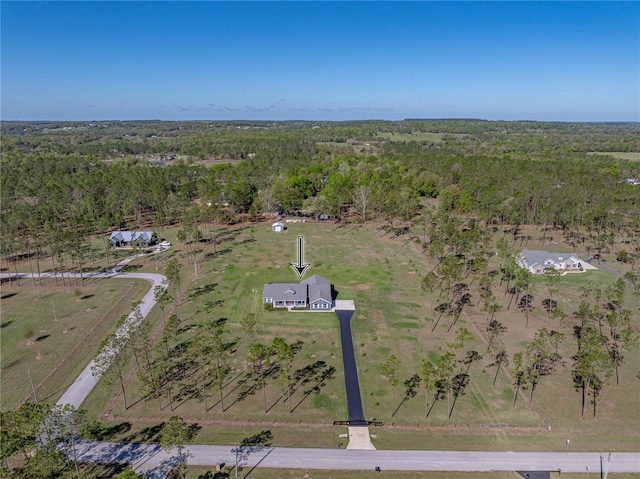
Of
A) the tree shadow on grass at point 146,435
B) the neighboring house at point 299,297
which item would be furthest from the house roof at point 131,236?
the tree shadow on grass at point 146,435

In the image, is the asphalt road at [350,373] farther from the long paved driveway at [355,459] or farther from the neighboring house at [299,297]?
the long paved driveway at [355,459]

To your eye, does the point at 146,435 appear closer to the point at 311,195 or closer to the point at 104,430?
the point at 104,430

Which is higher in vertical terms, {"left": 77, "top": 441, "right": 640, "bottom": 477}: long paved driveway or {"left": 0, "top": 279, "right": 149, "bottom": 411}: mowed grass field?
{"left": 0, "top": 279, "right": 149, "bottom": 411}: mowed grass field

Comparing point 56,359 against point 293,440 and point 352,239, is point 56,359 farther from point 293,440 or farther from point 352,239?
point 352,239

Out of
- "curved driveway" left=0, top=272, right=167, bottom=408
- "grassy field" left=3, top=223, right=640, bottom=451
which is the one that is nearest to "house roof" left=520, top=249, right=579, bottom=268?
"grassy field" left=3, top=223, right=640, bottom=451

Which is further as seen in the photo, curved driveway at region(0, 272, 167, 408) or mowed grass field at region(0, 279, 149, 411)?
mowed grass field at region(0, 279, 149, 411)

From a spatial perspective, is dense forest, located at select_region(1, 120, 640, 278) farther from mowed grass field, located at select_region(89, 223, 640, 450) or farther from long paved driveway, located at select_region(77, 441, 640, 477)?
long paved driveway, located at select_region(77, 441, 640, 477)

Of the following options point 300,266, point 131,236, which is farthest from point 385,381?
point 131,236
